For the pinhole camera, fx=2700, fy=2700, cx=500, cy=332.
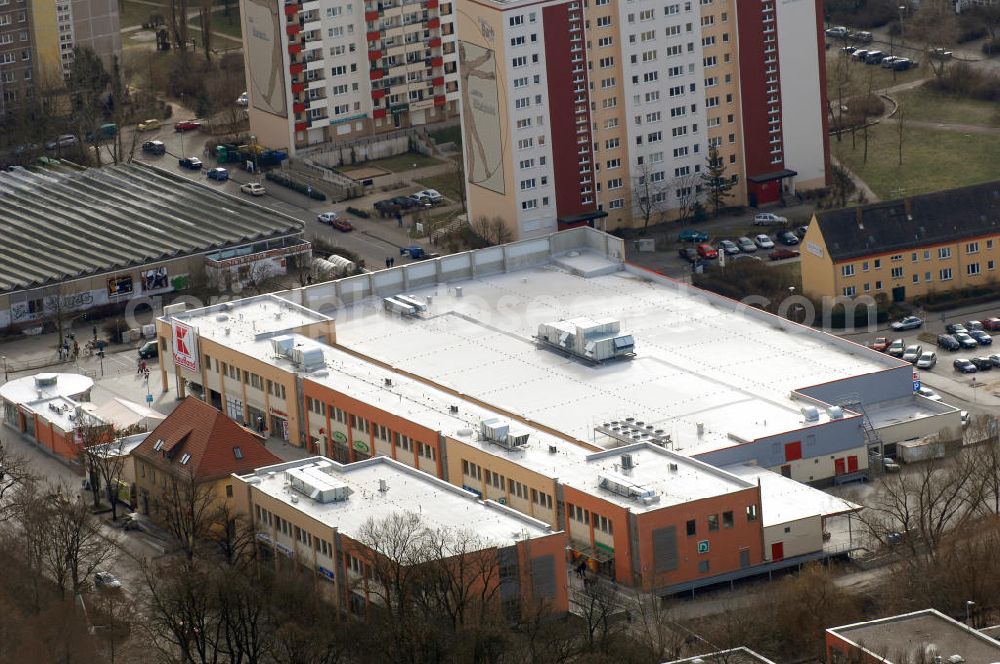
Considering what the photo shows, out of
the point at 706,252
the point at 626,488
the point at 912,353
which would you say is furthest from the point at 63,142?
the point at 626,488

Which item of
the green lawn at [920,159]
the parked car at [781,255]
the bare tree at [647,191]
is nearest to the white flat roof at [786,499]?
the parked car at [781,255]

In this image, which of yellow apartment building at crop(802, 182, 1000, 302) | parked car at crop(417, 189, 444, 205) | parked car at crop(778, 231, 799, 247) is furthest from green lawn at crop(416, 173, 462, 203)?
yellow apartment building at crop(802, 182, 1000, 302)

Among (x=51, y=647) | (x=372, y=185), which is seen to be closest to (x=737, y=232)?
(x=372, y=185)

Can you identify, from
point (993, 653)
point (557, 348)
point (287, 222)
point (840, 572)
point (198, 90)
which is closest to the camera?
point (993, 653)

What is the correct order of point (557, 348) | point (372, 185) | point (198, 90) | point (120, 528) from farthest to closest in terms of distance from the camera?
1. point (198, 90)
2. point (372, 185)
3. point (557, 348)
4. point (120, 528)

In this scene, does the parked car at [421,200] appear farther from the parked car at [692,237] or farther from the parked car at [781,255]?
the parked car at [781,255]

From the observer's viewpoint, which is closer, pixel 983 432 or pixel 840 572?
pixel 840 572

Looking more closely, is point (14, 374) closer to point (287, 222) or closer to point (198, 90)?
point (287, 222)
